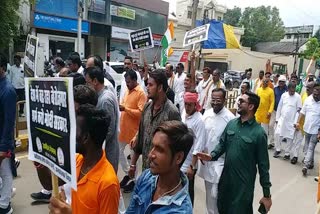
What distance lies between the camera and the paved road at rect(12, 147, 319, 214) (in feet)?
14.5

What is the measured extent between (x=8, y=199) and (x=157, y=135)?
280cm

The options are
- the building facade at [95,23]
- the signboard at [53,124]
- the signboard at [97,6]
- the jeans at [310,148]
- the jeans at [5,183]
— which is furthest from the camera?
the signboard at [97,6]

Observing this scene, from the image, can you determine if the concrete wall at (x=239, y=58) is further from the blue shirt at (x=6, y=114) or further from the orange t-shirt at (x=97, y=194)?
the orange t-shirt at (x=97, y=194)

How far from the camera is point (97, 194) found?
1822 millimetres

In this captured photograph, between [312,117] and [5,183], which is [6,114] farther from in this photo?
[312,117]

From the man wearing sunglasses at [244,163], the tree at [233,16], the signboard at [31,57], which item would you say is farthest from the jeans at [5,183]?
the tree at [233,16]

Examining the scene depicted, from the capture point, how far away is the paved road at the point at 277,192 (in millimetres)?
4434

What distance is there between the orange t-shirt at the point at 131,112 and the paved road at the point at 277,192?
0.86 meters

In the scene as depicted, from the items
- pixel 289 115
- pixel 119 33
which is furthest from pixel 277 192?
pixel 119 33

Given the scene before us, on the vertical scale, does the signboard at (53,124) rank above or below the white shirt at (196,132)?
above

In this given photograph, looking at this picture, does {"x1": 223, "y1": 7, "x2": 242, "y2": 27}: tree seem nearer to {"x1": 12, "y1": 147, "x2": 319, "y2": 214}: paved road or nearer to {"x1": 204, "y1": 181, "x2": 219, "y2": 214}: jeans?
{"x1": 12, "y1": 147, "x2": 319, "y2": 214}: paved road

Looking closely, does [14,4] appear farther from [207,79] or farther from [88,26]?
[88,26]

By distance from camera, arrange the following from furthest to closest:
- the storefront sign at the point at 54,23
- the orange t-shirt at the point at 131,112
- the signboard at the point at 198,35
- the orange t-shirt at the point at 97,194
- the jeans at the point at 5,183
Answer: the storefront sign at the point at 54,23
the signboard at the point at 198,35
the orange t-shirt at the point at 131,112
the jeans at the point at 5,183
the orange t-shirt at the point at 97,194

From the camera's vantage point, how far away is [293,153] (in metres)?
7.53
